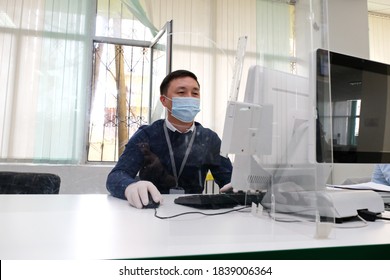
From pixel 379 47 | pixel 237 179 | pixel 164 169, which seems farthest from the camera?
pixel 379 47

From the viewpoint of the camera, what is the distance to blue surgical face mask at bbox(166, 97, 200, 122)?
1.48m

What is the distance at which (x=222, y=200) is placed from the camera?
0.95 meters

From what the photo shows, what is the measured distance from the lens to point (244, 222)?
74cm

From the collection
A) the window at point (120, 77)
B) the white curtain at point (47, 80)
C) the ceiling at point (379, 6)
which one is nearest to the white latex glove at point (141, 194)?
the white curtain at point (47, 80)

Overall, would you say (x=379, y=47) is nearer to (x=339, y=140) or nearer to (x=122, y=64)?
(x=122, y=64)

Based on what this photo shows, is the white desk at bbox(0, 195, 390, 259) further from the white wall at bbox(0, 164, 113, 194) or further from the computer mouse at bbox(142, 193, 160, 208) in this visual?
the white wall at bbox(0, 164, 113, 194)

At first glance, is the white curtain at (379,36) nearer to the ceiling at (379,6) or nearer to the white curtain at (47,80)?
the ceiling at (379,6)

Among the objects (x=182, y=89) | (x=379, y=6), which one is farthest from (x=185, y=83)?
(x=379, y=6)

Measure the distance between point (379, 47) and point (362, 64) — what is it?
3403 millimetres

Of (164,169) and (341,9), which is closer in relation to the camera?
(164,169)

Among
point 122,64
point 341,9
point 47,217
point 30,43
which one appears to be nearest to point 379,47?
point 341,9

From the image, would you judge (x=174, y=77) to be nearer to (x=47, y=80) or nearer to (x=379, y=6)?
(x=47, y=80)

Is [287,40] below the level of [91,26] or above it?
below

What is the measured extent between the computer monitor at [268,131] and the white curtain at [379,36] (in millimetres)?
3649
